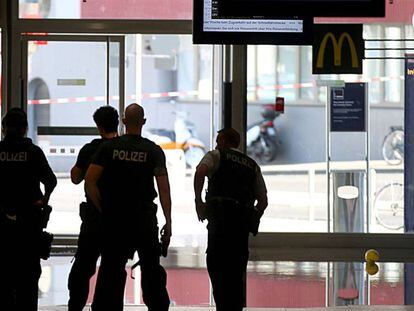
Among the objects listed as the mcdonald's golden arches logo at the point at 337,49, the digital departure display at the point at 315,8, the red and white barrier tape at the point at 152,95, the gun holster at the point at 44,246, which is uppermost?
the digital departure display at the point at 315,8

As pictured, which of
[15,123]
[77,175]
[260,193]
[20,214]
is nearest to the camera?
[20,214]

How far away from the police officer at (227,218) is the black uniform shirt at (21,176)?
3.92 feet

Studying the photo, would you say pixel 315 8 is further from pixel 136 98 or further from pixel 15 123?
pixel 136 98

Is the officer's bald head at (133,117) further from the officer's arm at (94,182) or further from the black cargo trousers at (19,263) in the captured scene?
the black cargo trousers at (19,263)

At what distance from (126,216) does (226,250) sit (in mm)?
881

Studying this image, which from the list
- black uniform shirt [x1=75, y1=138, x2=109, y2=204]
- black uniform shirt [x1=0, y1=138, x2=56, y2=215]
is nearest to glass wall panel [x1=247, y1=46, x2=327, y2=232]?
black uniform shirt [x1=75, y1=138, x2=109, y2=204]

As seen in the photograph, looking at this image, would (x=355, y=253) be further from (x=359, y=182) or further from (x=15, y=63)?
(x=15, y=63)

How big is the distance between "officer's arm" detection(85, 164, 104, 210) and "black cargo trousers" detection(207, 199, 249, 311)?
896 mm

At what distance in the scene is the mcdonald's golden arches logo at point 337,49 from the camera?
420 inches

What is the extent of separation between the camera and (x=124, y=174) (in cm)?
825

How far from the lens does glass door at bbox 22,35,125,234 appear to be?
47.6ft

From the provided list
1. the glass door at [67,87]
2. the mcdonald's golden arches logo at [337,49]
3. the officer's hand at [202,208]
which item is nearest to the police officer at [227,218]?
the officer's hand at [202,208]

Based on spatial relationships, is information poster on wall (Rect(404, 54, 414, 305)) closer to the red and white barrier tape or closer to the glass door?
the red and white barrier tape

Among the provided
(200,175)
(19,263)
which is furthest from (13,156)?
(200,175)
